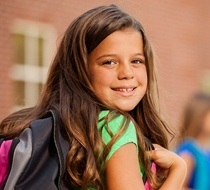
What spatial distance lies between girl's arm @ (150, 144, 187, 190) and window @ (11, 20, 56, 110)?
20.2 ft

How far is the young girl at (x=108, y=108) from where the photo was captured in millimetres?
2943

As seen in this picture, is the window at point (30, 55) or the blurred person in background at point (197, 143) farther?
the window at point (30, 55)

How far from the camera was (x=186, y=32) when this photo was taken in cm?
1181

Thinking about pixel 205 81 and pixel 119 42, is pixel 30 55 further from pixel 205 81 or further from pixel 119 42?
pixel 119 42

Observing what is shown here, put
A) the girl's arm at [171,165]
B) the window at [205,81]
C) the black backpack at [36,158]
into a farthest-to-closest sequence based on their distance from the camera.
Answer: the window at [205,81]
the girl's arm at [171,165]
the black backpack at [36,158]

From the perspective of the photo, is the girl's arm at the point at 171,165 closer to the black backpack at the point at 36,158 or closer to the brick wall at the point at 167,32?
the black backpack at the point at 36,158

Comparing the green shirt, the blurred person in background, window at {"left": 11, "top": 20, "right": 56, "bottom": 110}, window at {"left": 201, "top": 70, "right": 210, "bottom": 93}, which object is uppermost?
the green shirt

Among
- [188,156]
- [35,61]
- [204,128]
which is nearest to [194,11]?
[35,61]

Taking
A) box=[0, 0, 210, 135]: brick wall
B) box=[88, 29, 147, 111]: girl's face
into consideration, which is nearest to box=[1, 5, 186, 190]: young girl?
box=[88, 29, 147, 111]: girl's face

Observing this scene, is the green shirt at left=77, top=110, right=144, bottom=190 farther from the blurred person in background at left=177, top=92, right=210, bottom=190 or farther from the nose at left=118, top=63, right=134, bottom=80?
the blurred person in background at left=177, top=92, right=210, bottom=190

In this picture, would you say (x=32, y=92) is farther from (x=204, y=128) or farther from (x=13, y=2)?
(x=204, y=128)

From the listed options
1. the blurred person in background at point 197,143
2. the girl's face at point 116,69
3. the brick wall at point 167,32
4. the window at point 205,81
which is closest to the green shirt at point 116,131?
the girl's face at point 116,69

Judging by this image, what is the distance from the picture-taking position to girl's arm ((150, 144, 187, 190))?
313 cm

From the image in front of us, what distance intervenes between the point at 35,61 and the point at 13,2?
0.84m
